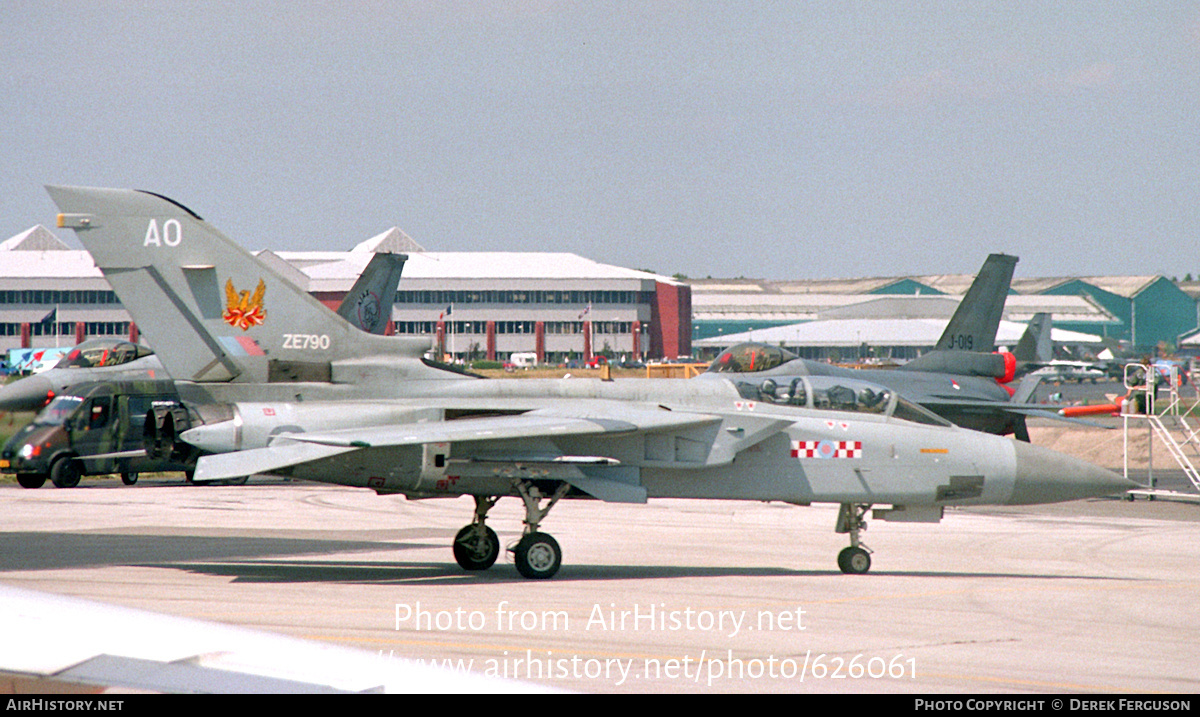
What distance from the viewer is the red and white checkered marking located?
14.3 metres

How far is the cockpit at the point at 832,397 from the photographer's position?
48.3ft

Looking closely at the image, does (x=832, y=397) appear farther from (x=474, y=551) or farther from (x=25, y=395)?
(x=25, y=395)

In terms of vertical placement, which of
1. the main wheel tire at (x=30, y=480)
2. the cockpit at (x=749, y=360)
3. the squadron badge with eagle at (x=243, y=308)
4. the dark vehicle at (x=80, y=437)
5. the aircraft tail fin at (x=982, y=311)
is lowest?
the main wheel tire at (x=30, y=480)

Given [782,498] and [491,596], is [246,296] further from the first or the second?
[782,498]

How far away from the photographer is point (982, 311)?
3058 cm

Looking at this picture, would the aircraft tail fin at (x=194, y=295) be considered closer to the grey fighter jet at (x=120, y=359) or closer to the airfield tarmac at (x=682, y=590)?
the airfield tarmac at (x=682, y=590)

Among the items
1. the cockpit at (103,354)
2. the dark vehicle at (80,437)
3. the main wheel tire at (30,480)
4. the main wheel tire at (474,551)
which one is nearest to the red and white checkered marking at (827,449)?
the main wheel tire at (474,551)

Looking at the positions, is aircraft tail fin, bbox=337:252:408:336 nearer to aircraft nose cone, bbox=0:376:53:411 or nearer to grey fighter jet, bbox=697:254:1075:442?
aircraft nose cone, bbox=0:376:53:411

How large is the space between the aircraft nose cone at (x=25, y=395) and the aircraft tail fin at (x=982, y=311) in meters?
22.9

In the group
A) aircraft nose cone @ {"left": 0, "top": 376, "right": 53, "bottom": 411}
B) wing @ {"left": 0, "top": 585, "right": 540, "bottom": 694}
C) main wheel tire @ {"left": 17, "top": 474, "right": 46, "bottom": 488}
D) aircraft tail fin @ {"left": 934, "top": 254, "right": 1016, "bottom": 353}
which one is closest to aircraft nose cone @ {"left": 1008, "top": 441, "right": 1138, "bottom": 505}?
wing @ {"left": 0, "top": 585, "right": 540, "bottom": 694}

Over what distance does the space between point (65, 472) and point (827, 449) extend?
60.7 ft

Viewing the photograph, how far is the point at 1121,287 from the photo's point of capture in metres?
172

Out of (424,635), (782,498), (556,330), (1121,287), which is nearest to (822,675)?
(424,635)
